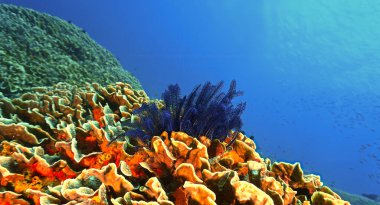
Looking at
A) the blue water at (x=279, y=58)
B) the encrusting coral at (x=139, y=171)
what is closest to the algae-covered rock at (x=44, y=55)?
the encrusting coral at (x=139, y=171)

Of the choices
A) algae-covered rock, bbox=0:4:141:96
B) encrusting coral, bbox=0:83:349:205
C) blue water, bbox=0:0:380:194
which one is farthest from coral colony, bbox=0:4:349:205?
blue water, bbox=0:0:380:194

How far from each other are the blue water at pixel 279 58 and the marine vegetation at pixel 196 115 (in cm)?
7639

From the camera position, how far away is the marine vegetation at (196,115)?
3.27 meters

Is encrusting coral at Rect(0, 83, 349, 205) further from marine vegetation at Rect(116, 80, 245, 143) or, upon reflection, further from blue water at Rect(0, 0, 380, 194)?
blue water at Rect(0, 0, 380, 194)

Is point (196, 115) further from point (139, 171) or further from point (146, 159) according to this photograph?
point (139, 171)

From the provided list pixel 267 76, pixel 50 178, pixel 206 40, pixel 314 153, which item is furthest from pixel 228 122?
pixel 206 40

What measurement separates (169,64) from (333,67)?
96.4 metres

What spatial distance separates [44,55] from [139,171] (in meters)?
8.64

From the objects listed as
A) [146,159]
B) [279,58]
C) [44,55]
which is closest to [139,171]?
[146,159]

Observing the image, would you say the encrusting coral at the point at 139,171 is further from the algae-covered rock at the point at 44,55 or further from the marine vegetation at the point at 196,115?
the algae-covered rock at the point at 44,55

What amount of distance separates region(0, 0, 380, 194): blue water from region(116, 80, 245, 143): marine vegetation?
76.4 metres

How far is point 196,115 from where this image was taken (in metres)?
3.32

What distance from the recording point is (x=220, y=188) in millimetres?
2490

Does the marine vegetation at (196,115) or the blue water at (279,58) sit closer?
the marine vegetation at (196,115)
